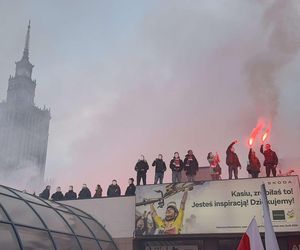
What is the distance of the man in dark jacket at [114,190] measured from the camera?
19.4m

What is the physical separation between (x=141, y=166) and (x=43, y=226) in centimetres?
742

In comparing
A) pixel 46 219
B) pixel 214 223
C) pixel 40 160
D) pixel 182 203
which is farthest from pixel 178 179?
pixel 40 160

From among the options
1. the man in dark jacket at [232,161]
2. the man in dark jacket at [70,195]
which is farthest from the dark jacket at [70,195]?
the man in dark jacket at [232,161]

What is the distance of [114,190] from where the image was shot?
19578 mm

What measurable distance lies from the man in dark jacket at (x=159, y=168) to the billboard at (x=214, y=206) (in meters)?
0.82

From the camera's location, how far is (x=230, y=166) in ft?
59.7

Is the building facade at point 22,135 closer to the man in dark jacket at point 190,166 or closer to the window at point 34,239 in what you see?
the man in dark jacket at point 190,166

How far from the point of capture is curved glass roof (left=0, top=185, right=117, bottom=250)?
1077cm

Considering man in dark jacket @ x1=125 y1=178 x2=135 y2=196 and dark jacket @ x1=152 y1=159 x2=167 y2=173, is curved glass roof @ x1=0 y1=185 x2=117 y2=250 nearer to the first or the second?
man in dark jacket @ x1=125 y1=178 x2=135 y2=196

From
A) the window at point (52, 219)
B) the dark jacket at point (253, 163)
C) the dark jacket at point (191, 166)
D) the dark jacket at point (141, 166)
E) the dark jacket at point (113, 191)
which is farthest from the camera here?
the dark jacket at point (113, 191)

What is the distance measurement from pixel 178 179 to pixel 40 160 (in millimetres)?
101490

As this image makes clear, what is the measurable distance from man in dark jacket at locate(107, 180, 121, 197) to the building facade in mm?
82913

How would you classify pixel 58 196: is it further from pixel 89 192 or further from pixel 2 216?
pixel 2 216

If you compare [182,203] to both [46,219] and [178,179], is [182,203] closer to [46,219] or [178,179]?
[178,179]
